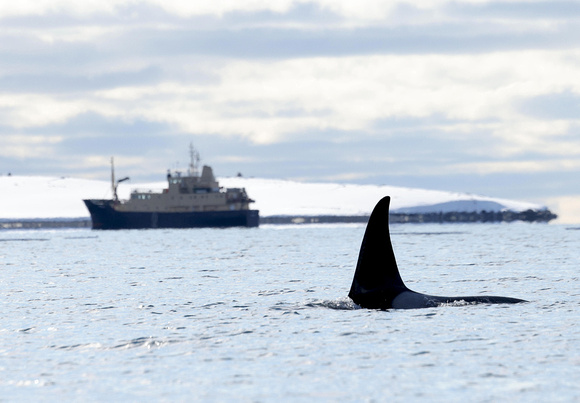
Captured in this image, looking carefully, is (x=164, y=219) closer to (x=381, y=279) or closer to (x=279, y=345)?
(x=381, y=279)

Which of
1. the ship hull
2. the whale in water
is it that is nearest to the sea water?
the whale in water

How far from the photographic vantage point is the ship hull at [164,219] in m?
181

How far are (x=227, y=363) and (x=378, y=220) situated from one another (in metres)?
7.62

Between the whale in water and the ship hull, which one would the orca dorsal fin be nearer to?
the whale in water

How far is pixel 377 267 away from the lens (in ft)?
82.6

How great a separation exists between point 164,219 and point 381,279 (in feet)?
520

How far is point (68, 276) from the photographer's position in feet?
154

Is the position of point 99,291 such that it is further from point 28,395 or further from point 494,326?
point 28,395

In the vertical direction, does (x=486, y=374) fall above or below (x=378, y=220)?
below

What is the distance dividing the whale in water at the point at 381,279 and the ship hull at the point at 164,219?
155247mm

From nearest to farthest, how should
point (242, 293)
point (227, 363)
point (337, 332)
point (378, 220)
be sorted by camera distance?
point (227, 363)
point (337, 332)
point (378, 220)
point (242, 293)

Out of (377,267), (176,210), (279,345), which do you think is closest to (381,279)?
(377,267)

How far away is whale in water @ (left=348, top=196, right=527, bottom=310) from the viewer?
24.9 meters

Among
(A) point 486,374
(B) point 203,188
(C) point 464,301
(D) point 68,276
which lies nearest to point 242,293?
(C) point 464,301
